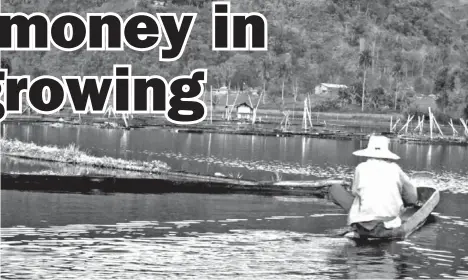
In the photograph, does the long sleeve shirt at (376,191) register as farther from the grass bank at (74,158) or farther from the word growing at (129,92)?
the grass bank at (74,158)

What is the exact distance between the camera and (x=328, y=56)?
159 metres

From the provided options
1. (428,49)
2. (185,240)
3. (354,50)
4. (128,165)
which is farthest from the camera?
(428,49)

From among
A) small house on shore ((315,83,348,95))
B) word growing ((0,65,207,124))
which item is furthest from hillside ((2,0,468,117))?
word growing ((0,65,207,124))

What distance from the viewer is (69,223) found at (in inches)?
722

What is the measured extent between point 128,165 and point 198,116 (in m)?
12.2

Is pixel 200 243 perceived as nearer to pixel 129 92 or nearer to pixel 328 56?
pixel 129 92

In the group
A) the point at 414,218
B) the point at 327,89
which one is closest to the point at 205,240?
the point at 414,218

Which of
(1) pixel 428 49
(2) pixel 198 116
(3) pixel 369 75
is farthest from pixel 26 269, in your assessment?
(1) pixel 428 49

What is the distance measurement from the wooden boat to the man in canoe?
10cm

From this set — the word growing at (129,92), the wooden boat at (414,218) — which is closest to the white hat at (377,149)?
the wooden boat at (414,218)

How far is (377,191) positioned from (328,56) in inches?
5683

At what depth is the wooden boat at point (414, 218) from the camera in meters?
16.6

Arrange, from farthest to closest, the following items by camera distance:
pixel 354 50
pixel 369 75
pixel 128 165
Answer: pixel 354 50
pixel 369 75
pixel 128 165

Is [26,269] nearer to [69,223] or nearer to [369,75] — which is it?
[69,223]
